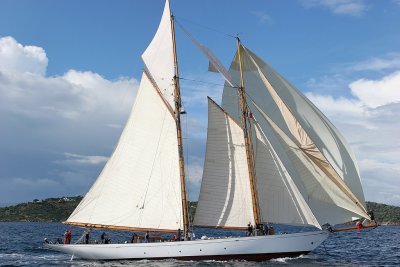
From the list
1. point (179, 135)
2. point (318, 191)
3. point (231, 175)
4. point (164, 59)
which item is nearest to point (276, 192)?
point (318, 191)

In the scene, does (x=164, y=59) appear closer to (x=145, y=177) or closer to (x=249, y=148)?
(x=145, y=177)

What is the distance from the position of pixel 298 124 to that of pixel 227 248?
1145 cm

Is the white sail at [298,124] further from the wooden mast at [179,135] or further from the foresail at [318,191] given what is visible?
the wooden mast at [179,135]

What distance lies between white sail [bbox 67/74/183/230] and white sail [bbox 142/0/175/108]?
4.52 ft

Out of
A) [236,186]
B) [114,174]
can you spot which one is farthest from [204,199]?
[114,174]

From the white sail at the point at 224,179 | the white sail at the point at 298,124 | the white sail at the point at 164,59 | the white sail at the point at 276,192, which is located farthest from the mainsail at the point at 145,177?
the white sail at the point at 276,192

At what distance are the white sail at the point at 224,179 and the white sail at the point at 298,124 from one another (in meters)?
2.18

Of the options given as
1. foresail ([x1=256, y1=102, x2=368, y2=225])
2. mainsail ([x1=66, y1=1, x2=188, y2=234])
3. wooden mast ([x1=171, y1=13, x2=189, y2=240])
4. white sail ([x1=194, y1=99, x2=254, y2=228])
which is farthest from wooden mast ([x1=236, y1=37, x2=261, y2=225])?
mainsail ([x1=66, y1=1, x2=188, y2=234])

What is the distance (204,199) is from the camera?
129 feet

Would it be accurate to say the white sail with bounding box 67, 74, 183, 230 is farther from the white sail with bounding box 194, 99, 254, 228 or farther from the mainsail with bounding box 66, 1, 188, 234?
the white sail with bounding box 194, 99, 254, 228

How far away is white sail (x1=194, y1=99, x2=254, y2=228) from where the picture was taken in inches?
1542

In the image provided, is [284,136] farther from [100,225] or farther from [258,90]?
[100,225]

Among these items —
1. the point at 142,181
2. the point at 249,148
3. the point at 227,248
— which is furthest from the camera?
the point at 249,148

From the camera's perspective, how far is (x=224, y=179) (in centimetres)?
3972
